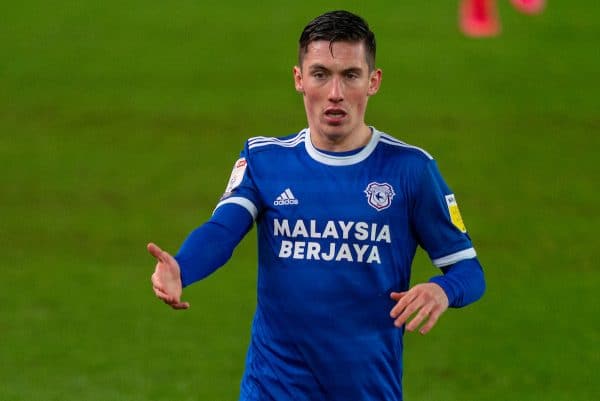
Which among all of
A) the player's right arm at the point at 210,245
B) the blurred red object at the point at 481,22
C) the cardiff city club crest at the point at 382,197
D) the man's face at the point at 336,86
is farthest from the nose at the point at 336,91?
the blurred red object at the point at 481,22

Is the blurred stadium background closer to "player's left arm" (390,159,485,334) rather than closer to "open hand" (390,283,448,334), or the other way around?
"player's left arm" (390,159,485,334)

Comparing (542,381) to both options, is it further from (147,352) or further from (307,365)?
(307,365)

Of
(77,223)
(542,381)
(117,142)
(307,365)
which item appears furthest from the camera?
(117,142)

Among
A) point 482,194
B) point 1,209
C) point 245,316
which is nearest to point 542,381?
point 245,316

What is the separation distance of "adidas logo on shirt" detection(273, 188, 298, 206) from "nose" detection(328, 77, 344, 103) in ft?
1.21

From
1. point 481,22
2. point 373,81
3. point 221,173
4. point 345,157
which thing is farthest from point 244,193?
point 481,22

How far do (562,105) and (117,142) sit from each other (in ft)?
15.0

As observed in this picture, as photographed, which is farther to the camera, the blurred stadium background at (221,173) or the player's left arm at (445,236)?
the blurred stadium background at (221,173)

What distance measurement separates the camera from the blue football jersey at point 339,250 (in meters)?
4.93

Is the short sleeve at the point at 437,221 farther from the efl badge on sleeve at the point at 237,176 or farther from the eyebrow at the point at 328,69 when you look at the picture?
the efl badge on sleeve at the point at 237,176

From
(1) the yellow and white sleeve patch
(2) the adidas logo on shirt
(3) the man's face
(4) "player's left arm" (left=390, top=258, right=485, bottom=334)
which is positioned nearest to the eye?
(3) the man's face

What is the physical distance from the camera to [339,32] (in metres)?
4.91

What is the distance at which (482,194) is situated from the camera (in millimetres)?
12078

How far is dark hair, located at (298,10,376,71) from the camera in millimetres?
4906
